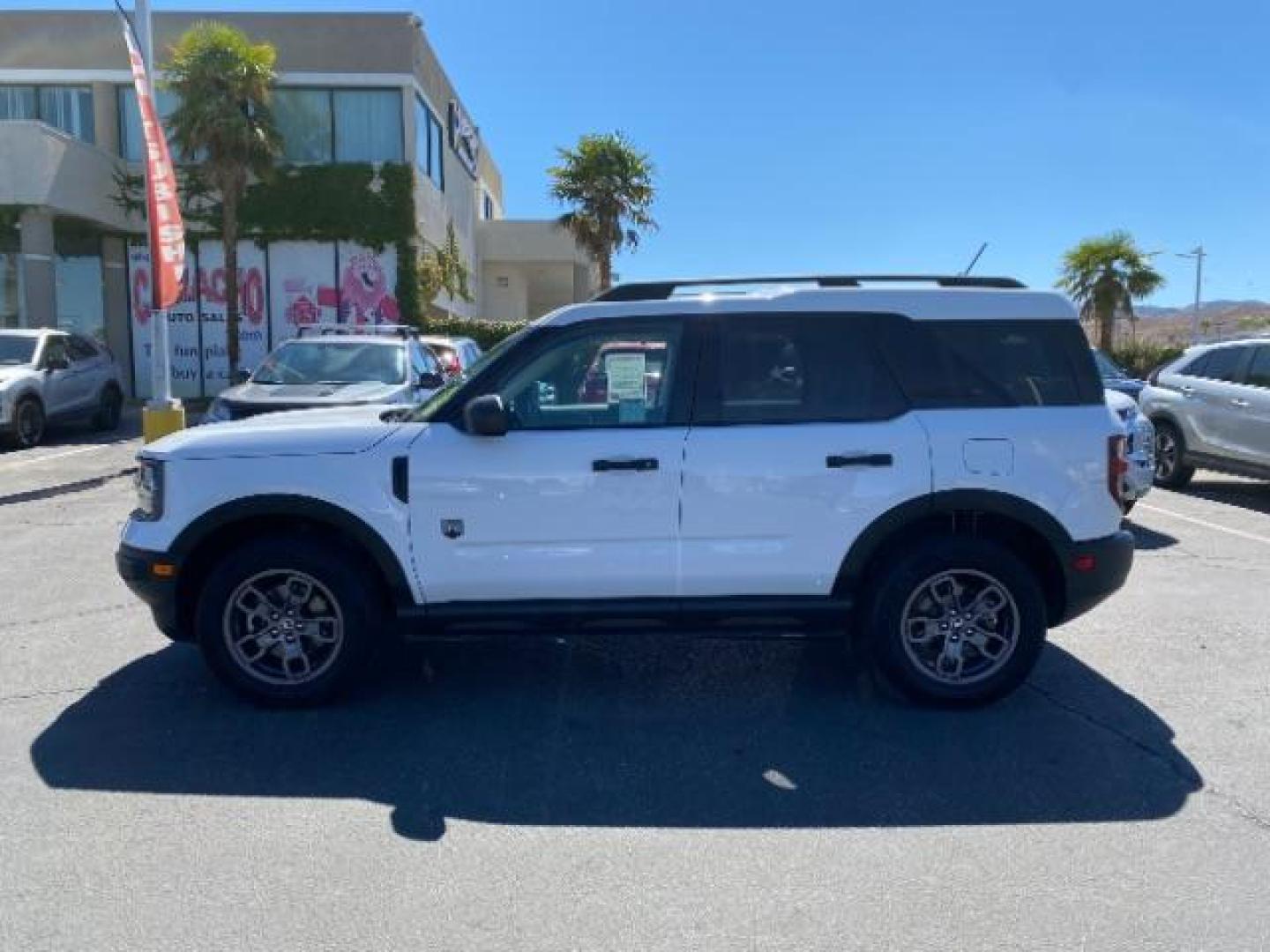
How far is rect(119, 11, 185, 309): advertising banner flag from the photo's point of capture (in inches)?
512

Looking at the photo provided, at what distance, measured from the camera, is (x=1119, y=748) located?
4.52 m

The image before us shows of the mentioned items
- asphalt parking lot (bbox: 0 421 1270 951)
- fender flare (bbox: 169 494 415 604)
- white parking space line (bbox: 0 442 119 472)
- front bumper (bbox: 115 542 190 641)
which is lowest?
asphalt parking lot (bbox: 0 421 1270 951)

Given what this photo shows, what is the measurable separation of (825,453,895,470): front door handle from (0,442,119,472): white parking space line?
37.5 feet

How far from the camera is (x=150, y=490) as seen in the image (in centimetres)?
488

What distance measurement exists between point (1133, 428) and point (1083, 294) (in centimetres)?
2862

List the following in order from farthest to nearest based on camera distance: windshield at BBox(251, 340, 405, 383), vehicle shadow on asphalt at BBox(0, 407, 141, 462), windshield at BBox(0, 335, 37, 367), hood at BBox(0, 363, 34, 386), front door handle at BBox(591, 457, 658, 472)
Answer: windshield at BBox(0, 335, 37, 367), vehicle shadow on asphalt at BBox(0, 407, 141, 462), hood at BBox(0, 363, 34, 386), windshield at BBox(251, 340, 405, 383), front door handle at BBox(591, 457, 658, 472)

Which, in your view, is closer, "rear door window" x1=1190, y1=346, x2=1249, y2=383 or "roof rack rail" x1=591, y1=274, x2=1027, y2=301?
"roof rack rail" x1=591, y1=274, x2=1027, y2=301

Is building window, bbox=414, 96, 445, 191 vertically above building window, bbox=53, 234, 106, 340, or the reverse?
building window, bbox=414, 96, 445, 191

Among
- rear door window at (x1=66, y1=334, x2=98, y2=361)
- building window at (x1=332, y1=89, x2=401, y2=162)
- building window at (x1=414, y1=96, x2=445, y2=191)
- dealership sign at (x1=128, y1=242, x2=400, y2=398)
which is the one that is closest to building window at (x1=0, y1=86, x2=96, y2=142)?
dealership sign at (x1=128, y1=242, x2=400, y2=398)

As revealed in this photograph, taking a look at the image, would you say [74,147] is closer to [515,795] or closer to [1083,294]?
[515,795]

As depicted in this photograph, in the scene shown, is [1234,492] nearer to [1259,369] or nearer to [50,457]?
[1259,369]

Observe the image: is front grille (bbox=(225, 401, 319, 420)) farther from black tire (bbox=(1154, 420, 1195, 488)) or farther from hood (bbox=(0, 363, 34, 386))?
black tire (bbox=(1154, 420, 1195, 488))

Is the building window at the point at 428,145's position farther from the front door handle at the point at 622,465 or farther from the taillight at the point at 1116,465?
the taillight at the point at 1116,465

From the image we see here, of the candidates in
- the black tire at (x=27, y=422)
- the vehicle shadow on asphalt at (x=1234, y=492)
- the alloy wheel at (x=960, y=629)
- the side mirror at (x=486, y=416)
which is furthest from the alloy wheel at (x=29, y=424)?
the vehicle shadow on asphalt at (x=1234, y=492)
